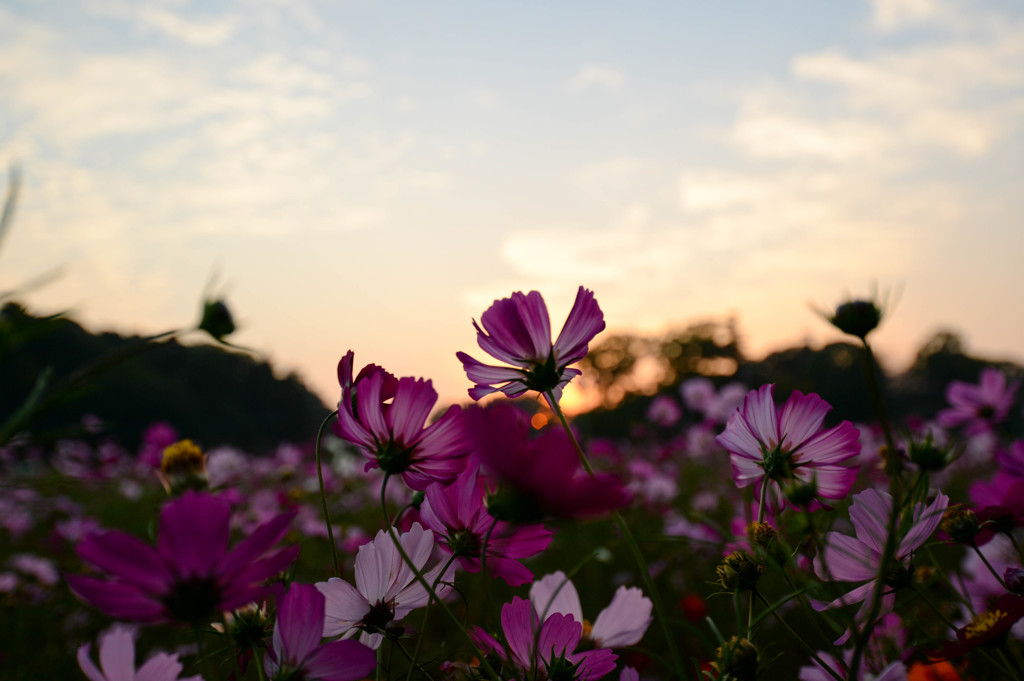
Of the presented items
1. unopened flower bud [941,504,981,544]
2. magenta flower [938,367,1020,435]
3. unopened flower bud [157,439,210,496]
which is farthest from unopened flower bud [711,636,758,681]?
magenta flower [938,367,1020,435]

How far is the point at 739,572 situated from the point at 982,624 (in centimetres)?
18

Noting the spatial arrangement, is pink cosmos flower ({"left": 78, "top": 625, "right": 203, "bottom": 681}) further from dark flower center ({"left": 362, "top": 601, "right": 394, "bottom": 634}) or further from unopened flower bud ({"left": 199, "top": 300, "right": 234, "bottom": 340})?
unopened flower bud ({"left": 199, "top": 300, "right": 234, "bottom": 340})

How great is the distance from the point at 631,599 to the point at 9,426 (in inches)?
18.6

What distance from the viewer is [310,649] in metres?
0.32

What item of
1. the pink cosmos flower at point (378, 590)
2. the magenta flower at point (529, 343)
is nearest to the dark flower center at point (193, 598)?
the pink cosmos flower at point (378, 590)

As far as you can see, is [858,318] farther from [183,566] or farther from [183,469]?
[183,469]

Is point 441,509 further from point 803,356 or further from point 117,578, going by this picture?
point 803,356

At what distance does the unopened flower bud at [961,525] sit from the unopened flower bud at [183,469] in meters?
0.64

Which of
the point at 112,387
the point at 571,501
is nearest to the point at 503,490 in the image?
the point at 571,501

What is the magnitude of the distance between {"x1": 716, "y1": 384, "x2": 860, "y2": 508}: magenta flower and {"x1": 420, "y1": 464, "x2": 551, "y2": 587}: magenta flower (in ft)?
0.56

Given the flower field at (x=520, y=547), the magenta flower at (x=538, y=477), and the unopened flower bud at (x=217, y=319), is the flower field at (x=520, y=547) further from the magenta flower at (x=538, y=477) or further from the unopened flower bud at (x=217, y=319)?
the unopened flower bud at (x=217, y=319)

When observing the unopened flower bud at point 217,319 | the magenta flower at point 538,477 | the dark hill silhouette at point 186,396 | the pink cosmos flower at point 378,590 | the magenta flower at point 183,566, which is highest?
the magenta flower at point 538,477

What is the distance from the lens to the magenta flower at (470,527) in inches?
16.8

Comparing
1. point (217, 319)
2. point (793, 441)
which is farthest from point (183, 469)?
point (793, 441)
